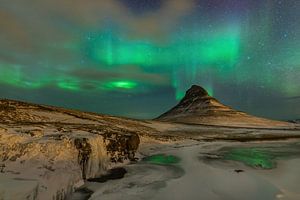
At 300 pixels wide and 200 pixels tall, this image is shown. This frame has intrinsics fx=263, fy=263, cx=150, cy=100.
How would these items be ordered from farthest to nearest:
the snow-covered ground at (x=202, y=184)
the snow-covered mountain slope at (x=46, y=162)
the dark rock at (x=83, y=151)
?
the dark rock at (x=83, y=151) → the snow-covered ground at (x=202, y=184) → the snow-covered mountain slope at (x=46, y=162)

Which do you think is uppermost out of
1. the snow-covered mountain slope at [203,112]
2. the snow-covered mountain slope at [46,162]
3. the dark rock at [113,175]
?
the snow-covered mountain slope at [203,112]

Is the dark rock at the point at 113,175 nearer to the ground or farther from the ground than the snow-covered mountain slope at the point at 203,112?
nearer to the ground

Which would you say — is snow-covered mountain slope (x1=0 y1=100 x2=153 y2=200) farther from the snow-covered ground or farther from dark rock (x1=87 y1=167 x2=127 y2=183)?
the snow-covered ground

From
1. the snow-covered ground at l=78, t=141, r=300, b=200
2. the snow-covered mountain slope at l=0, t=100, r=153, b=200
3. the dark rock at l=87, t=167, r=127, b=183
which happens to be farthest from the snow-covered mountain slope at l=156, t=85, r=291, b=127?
the snow-covered mountain slope at l=0, t=100, r=153, b=200

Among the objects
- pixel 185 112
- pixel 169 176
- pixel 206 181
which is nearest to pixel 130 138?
pixel 169 176

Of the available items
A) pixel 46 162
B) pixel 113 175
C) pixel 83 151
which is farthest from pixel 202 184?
pixel 46 162

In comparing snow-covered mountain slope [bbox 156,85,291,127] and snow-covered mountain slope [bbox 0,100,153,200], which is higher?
snow-covered mountain slope [bbox 156,85,291,127]

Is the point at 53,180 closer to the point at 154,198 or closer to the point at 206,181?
the point at 154,198

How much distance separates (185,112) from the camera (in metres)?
166

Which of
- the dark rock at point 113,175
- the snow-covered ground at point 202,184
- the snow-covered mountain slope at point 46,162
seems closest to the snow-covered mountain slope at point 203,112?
the snow-covered ground at point 202,184

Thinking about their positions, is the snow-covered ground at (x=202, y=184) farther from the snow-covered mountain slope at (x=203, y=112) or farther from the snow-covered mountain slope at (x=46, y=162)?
the snow-covered mountain slope at (x=203, y=112)

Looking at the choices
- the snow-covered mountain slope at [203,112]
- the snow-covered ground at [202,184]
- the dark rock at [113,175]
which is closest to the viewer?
the snow-covered ground at [202,184]

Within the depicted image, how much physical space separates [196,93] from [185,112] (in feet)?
112

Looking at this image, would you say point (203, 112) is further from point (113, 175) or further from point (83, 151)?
point (83, 151)
